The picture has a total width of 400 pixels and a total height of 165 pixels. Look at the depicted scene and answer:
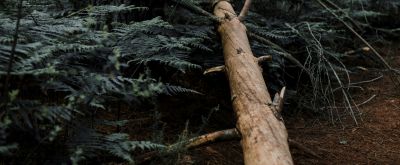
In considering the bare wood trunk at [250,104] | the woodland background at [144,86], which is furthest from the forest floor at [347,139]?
the bare wood trunk at [250,104]

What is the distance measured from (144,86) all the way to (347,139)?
7.67 feet

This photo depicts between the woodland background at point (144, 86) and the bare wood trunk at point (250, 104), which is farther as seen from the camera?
the bare wood trunk at point (250, 104)

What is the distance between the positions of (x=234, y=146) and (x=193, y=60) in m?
1.09

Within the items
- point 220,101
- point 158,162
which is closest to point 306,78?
point 220,101

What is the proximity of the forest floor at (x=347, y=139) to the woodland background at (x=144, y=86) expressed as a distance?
0.01 metres

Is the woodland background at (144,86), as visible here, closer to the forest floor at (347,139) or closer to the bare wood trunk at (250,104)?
the forest floor at (347,139)

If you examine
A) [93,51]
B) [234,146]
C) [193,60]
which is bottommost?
[234,146]

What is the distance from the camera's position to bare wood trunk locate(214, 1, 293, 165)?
10.0 ft

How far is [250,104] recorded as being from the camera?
143 inches

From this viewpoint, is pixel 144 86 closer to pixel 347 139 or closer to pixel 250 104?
pixel 250 104

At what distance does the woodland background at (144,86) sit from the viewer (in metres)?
2.74

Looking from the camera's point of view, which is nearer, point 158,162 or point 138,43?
point 158,162

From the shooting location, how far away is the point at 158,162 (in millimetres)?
3303

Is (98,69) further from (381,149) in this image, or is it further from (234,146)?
(381,149)
